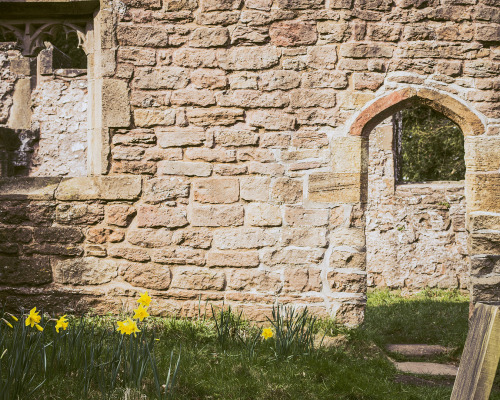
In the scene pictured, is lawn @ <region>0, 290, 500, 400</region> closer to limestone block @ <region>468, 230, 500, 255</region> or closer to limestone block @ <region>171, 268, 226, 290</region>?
limestone block @ <region>171, 268, 226, 290</region>

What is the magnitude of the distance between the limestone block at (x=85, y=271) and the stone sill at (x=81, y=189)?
22.9 inches

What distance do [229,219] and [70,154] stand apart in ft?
23.2

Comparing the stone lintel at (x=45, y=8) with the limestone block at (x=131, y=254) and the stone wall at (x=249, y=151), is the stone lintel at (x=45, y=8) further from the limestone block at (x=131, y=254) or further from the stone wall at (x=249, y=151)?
the limestone block at (x=131, y=254)

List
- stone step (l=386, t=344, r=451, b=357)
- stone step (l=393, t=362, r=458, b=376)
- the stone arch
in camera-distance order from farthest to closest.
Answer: stone step (l=386, t=344, r=451, b=357), the stone arch, stone step (l=393, t=362, r=458, b=376)

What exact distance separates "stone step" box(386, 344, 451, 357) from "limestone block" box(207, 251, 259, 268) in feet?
5.57

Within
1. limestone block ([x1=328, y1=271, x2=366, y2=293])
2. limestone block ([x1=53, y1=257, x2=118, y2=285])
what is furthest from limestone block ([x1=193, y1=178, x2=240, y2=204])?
limestone block ([x1=328, y1=271, x2=366, y2=293])

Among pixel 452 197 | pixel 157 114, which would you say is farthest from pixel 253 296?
pixel 452 197

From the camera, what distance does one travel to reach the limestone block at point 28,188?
205 inches

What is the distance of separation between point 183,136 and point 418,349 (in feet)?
10.2

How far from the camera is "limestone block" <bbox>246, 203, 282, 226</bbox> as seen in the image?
5.04 meters

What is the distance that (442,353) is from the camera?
17.5ft

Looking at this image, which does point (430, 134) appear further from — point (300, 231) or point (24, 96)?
point (24, 96)

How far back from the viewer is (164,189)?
5.14m

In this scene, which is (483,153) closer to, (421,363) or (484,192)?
(484,192)
